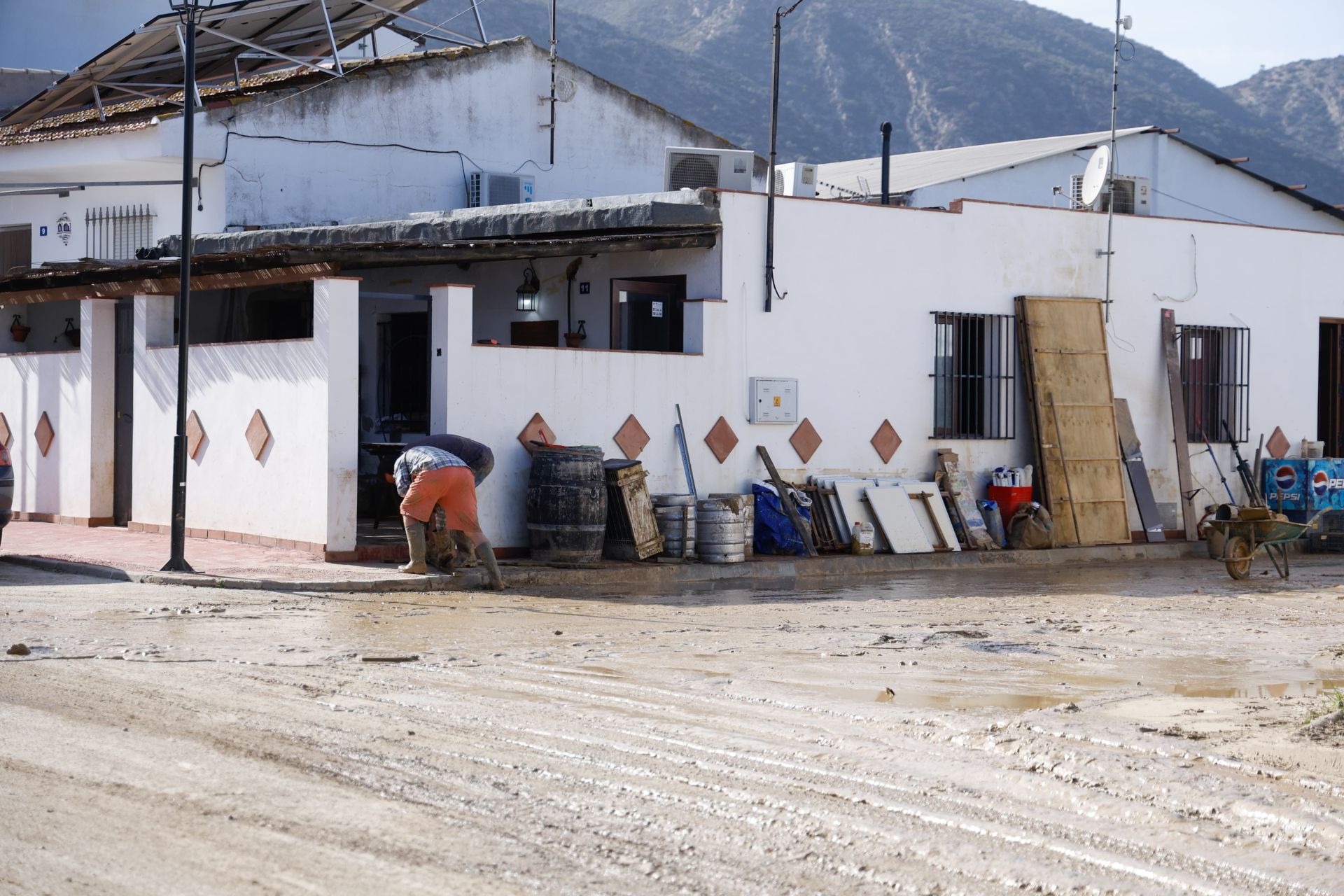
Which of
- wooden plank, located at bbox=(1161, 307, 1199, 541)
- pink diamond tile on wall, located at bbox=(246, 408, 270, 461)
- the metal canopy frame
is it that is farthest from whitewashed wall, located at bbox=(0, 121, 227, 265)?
wooden plank, located at bbox=(1161, 307, 1199, 541)

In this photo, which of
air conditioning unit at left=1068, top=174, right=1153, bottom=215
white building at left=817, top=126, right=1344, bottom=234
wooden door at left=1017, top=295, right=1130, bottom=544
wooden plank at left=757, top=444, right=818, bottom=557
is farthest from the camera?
white building at left=817, top=126, right=1344, bottom=234

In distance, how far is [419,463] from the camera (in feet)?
45.0

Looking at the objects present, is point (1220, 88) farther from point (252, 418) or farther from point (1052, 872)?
point (1052, 872)

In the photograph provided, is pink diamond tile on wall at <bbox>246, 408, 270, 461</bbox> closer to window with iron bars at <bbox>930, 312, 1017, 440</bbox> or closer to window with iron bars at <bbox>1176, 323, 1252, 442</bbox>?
window with iron bars at <bbox>930, 312, 1017, 440</bbox>

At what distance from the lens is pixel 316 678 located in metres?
8.94

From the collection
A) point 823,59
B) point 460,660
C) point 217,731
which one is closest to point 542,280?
point 460,660

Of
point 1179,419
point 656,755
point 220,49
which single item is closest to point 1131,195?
point 1179,419

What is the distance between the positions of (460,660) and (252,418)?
7401 mm

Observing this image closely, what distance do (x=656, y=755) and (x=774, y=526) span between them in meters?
10.1

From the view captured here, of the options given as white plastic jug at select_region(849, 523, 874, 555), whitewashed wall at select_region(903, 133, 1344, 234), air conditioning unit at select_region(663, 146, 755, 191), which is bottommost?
white plastic jug at select_region(849, 523, 874, 555)

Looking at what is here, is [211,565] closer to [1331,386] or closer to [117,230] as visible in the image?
[117,230]

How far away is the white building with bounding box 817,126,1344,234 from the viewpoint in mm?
32094

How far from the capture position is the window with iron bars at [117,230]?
894 inches

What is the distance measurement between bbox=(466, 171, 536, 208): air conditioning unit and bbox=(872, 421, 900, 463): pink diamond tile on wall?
25.7 feet
